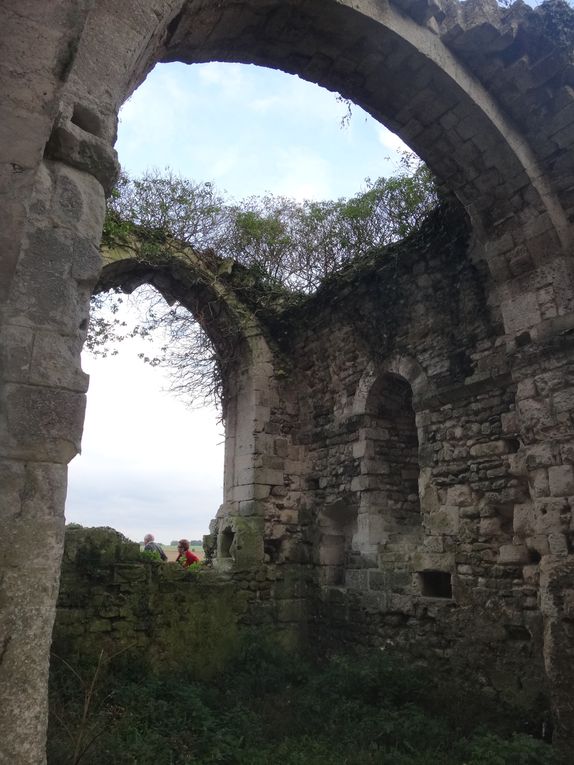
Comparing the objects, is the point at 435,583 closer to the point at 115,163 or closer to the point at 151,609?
the point at 151,609

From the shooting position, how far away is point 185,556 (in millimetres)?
9039

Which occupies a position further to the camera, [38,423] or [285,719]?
[285,719]

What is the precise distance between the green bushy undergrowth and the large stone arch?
122cm

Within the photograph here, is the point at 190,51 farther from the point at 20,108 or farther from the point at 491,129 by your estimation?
the point at 20,108

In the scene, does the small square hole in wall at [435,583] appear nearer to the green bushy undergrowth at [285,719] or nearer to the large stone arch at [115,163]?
the green bushy undergrowth at [285,719]

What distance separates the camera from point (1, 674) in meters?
2.06

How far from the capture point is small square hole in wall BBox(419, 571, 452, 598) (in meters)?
6.21

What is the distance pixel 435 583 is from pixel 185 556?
13.6 feet

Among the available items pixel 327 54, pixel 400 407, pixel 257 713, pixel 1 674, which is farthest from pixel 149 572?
pixel 327 54

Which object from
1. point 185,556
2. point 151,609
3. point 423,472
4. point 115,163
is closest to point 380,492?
point 423,472

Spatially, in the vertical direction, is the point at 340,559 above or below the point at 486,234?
below

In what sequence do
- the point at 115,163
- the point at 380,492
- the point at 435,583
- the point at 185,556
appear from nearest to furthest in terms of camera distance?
the point at 115,163 → the point at 435,583 → the point at 380,492 → the point at 185,556

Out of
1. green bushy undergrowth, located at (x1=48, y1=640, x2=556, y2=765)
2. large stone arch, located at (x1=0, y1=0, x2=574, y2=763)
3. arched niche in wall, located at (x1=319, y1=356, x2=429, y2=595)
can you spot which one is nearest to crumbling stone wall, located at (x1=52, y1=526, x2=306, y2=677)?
green bushy undergrowth, located at (x1=48, y1=640, x2=556, y2=765)

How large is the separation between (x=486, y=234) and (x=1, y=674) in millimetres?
5319
